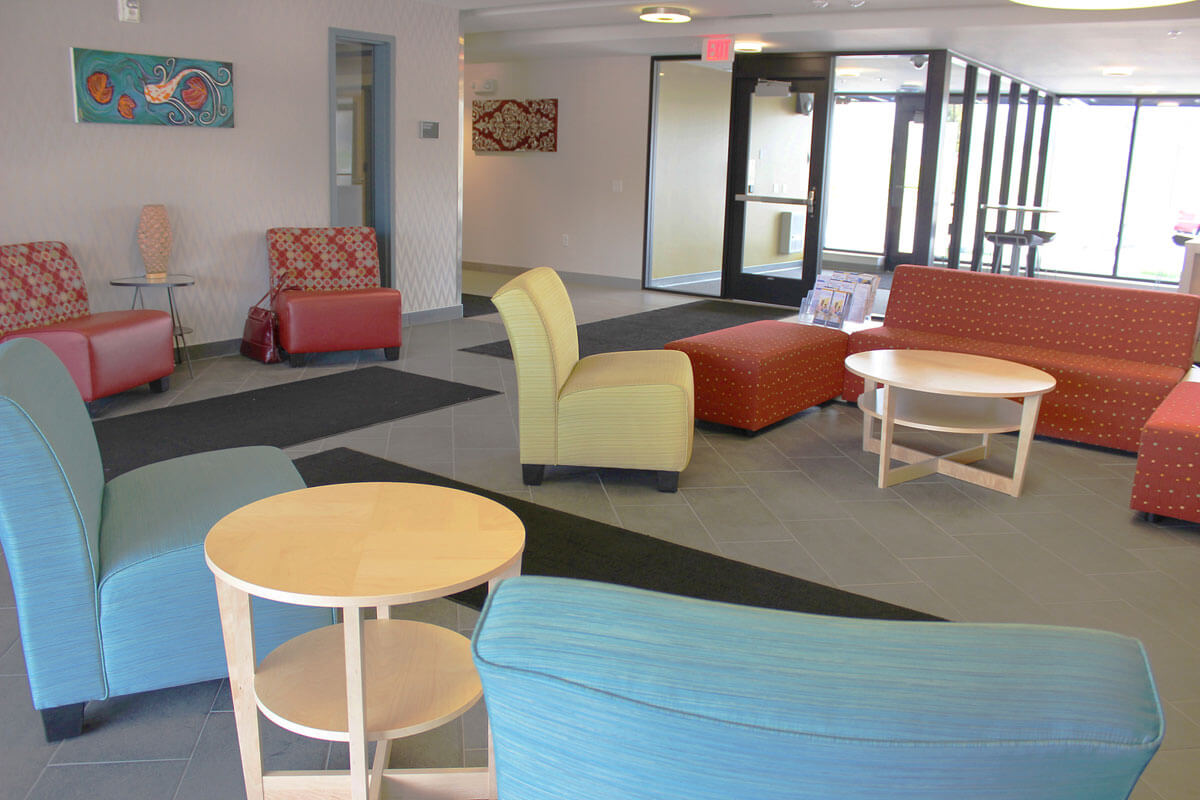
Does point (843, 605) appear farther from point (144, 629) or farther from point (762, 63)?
point (762, 63)

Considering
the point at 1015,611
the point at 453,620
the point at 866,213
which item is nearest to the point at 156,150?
the point at 453,620

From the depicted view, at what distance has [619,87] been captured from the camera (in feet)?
33.1

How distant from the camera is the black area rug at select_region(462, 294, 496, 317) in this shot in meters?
8.73

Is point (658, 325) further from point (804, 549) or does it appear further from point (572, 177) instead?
point (804, 549)

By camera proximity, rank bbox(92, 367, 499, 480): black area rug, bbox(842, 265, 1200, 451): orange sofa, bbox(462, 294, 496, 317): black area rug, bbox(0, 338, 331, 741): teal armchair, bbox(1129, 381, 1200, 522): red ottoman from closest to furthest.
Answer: bbox(0, 338, 331, 741): teal armchair → bbox(1129, 381, 1200, 522): red ottoman → bbox(92, 367, 499, 480): black area rug → bbox(842, 265, 1200, 451): orange sofa → bbox(462, 294, 496, 317): black area rug

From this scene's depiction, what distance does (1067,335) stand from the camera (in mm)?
5398

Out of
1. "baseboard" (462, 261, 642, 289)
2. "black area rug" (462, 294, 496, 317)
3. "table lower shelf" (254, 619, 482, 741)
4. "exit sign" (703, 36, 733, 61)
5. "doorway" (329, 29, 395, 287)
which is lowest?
"table lower shelf" (254, 619, 482, 741)

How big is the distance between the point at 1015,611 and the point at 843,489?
1.23m

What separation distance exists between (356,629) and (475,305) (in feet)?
24.4

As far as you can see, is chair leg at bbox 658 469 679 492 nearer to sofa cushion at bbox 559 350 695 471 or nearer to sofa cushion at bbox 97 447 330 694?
sofa cushion at bbox 559 350 695 471

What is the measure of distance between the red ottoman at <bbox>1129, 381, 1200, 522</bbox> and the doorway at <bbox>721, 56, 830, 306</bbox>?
536cm

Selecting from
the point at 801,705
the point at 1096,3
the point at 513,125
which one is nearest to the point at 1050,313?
the point at 1096,3

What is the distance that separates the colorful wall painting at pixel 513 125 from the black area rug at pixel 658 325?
278cm

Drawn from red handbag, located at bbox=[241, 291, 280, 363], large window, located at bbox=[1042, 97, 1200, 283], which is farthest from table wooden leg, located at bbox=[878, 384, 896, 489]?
large window, located at bbox=[1042, 97, 1200, 283]
